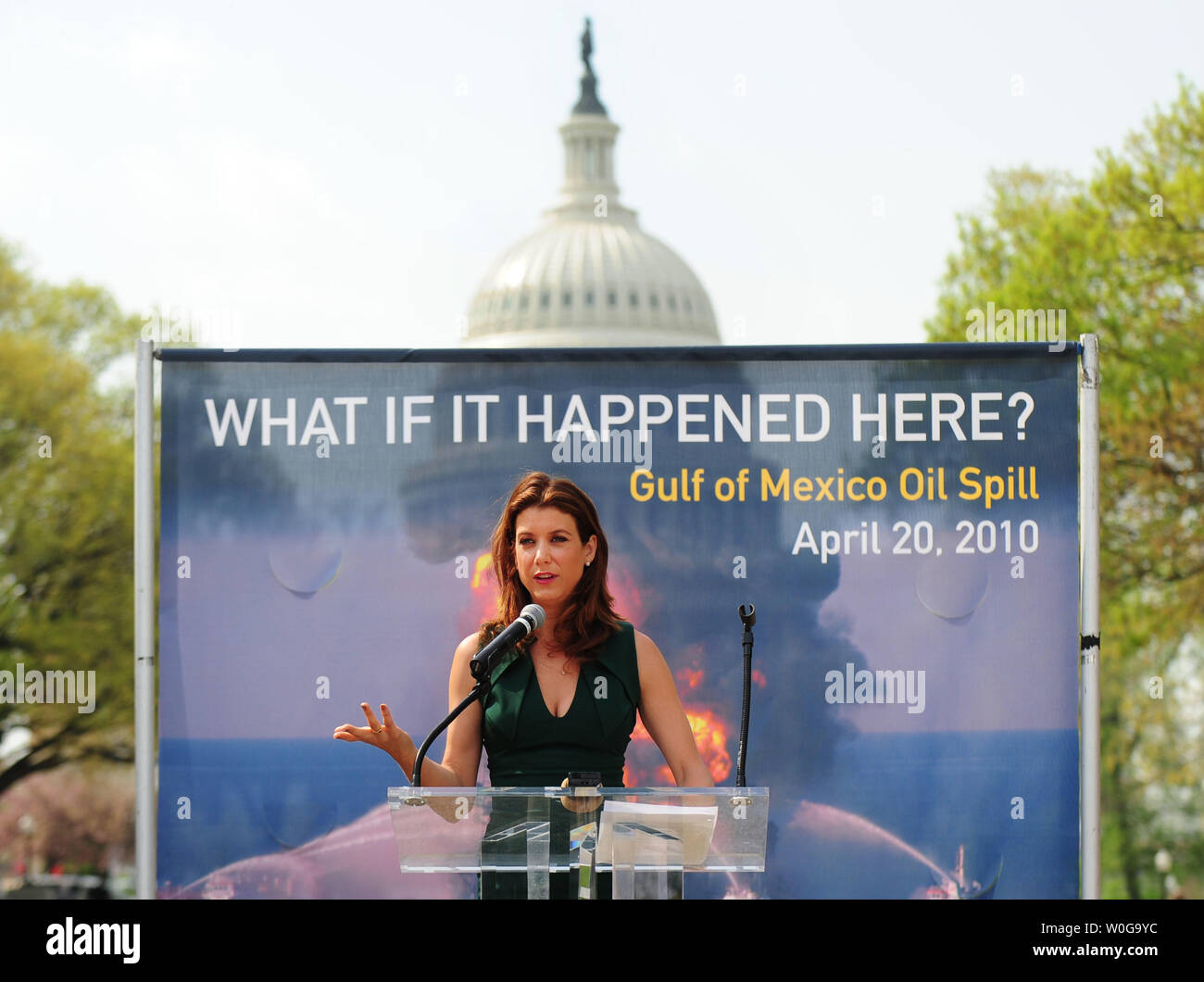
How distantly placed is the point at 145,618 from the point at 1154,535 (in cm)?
2200

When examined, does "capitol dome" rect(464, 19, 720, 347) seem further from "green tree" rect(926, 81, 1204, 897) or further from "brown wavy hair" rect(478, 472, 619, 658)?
"brown wavy hair" rect(478, 472, 619, 658)

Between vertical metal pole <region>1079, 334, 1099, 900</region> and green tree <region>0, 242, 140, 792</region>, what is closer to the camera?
vertical metal pole <region>1079, 334, 1099, 900</region>

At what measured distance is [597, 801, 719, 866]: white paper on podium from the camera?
4957 mm

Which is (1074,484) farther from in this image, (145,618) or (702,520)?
(145,618)

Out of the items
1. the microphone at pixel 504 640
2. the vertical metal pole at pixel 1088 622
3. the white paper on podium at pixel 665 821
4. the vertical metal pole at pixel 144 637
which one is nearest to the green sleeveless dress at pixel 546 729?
the microphone at pixel 504 640

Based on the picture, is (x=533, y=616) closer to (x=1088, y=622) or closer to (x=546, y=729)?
(x=546, y=729)

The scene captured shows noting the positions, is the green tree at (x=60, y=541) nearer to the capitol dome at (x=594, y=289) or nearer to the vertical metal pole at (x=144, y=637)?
the vertical metal pole at (x=144, y=637)

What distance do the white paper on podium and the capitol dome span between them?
80.5 metres

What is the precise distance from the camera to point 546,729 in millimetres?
6160

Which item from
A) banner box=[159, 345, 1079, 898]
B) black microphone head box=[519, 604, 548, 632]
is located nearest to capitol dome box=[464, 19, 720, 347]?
banner box=[159, 345, 1079, 898]

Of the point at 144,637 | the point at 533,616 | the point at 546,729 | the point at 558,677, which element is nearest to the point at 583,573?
the point at 558,677

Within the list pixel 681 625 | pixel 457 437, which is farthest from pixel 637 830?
pixel 457 437

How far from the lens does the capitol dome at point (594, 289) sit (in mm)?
91688
